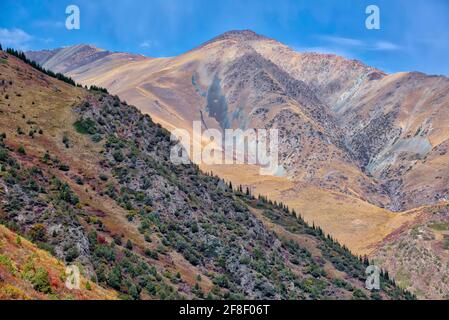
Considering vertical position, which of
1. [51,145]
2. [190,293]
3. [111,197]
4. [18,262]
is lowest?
[190,293]

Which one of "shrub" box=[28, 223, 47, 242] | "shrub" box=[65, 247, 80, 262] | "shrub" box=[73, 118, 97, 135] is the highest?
"shrub" box=[73, 118, 97, 135]

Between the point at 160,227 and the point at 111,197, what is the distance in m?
9.49

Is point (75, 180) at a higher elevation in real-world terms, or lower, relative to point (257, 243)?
higher

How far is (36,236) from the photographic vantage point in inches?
2655

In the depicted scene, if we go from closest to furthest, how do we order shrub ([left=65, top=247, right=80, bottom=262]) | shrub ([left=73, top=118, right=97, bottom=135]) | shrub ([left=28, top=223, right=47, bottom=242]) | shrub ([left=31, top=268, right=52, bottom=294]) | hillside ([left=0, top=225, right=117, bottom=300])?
hillside ([left=0, top=225, right=117, bottom=300])
shrub ([left=31, top=268, right=52, bottom=294])
shrub ([left=65, top=247, right=80, bottom=262])
shrub ([left=28, top=223, right=47, bottom=242])
shrub ([left=73, top=118, right=97, bottom=135])

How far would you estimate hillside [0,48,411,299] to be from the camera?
72250 mm

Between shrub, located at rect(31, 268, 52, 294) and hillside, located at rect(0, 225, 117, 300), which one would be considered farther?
shrub, located at rect(31, 268, 52, 294)

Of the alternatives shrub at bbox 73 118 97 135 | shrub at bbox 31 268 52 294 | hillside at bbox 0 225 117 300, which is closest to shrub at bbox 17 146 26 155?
shrub at bbox 73 118 97 135

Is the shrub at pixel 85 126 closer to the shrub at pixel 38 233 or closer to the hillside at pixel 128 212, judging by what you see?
the hillside at pixel 128 212

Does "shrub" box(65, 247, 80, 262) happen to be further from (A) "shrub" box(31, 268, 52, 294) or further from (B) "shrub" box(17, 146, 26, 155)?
(A) "shrub" box(31, 268, 52, 294)

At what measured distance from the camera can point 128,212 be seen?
312 ft

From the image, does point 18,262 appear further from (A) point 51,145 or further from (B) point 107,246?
(A) point 51,145

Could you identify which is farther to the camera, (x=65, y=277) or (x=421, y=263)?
(x=421, y=263)

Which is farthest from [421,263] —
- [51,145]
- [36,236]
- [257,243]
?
[36,236]
